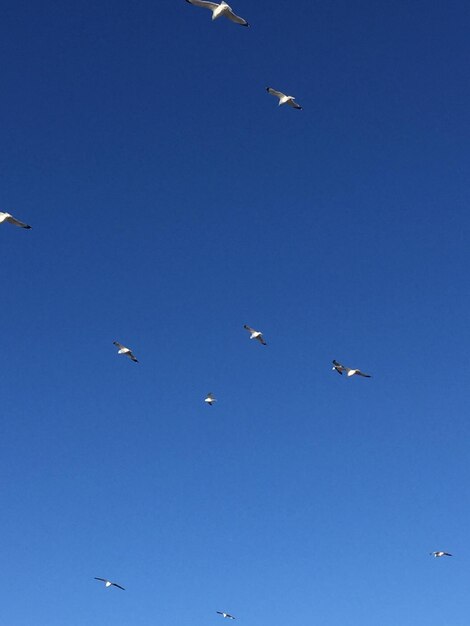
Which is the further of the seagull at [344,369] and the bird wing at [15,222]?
the seagull at [344,369]

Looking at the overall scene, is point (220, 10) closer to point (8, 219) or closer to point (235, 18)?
point (235, 18)

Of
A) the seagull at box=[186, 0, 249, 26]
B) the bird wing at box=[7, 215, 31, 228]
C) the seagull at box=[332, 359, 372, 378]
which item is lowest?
the bird wing at box=[7, 215, 31, 228]

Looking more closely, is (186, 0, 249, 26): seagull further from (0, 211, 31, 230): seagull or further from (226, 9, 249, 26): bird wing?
(0, 211, 31, 230): seagull

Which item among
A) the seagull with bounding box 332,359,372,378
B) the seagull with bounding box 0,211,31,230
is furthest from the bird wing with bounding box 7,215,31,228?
the seagull with bounding box 332,359,372,378

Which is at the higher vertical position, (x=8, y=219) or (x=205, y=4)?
(x=205, y=4)

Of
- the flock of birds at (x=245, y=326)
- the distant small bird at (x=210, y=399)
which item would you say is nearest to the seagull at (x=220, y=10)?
the flock of birds at (x=245, y=326)

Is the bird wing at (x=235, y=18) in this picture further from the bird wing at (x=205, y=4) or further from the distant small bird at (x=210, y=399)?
the distant small bird at (x=210, y=399)

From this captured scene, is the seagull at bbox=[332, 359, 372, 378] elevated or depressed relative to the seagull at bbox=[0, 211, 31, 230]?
elevated

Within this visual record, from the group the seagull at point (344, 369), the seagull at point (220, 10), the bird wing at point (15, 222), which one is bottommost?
the bird wing at point (15, 222)

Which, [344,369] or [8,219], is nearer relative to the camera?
[8,219]

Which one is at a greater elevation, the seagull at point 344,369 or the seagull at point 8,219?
the seagull at point 344,369

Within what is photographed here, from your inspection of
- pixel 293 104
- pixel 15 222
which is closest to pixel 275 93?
pixel 293 104

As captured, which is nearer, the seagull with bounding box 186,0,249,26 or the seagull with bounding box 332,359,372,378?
the seagull with bounding box 186,0,249,26

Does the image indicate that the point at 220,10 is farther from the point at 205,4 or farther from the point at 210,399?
the point at 210,399
